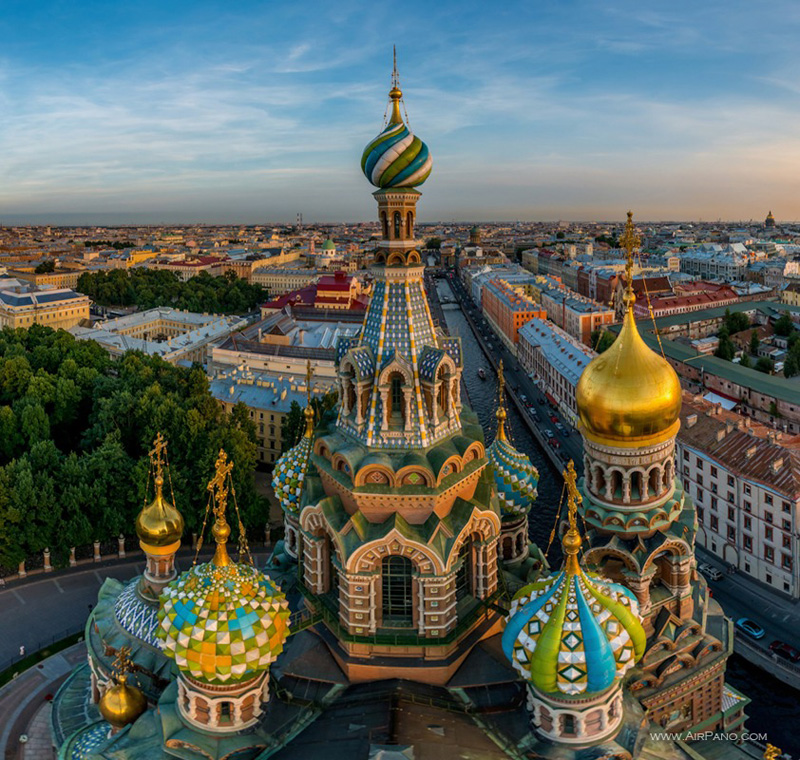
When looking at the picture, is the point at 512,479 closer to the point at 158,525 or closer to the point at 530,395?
the point at 158,525

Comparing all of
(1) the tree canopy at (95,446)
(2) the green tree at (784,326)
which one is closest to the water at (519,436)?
(1) the tree canopy at (95,446)

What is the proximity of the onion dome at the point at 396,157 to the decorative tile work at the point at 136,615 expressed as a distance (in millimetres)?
13518

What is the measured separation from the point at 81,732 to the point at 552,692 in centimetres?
1224

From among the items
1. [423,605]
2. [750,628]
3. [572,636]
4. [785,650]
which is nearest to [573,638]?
[572,636]

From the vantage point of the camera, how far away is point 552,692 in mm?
13289

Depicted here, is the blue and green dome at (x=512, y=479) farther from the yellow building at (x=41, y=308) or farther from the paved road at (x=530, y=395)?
the yellow building at (x=41, y=308)

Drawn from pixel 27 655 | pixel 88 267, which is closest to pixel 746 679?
pixel 27 655

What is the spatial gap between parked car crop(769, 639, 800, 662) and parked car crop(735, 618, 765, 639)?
675 mm

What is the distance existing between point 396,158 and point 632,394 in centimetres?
800

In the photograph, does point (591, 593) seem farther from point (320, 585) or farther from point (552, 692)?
point (320, 585)

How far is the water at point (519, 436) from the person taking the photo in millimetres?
38584

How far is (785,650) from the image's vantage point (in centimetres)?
2673

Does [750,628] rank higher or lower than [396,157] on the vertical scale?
lower

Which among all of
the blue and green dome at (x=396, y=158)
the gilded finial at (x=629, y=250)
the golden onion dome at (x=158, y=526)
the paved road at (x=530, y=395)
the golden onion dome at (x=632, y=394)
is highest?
the blue and green dome at (x=396, y=158)
